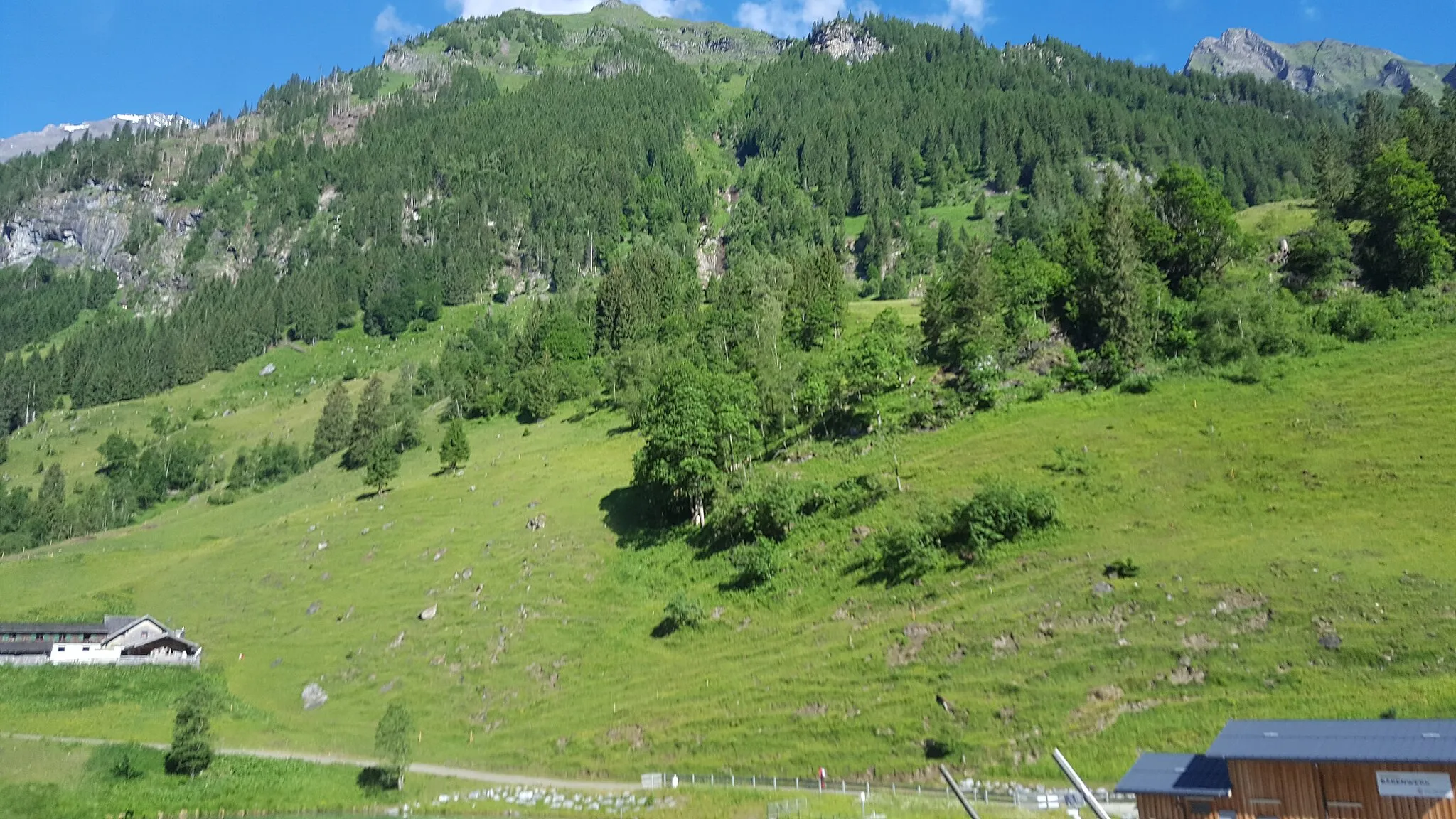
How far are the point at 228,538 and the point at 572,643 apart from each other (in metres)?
54.4

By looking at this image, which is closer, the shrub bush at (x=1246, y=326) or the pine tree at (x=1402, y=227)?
the shrub bush at (x=1246, y=326)

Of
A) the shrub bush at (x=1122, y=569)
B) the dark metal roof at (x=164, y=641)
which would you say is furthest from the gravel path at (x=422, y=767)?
the shrub bush at (x=1122, y=569)

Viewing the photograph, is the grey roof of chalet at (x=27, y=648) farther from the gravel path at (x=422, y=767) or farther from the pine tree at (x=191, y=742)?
the pine tree at (x=191, y=742)

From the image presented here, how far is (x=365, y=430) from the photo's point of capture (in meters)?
129

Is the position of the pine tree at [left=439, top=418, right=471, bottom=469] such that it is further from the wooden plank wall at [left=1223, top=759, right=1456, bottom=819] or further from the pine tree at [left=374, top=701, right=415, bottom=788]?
the wooden plank wall at [left=1223, top=759, right=1456, bottom=819]

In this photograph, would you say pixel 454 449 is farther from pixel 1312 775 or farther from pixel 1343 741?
pixel 1343 741

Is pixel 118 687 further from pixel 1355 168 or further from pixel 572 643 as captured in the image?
pixel 1355 168

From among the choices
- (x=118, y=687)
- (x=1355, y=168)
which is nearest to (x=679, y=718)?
(x=118, y=687)

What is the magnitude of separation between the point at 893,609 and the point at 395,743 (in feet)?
96.5

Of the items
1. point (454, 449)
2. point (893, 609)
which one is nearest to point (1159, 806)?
point (893, 609)

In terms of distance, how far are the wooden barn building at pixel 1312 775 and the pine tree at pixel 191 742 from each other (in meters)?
48.4

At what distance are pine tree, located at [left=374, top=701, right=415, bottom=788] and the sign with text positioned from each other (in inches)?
1740

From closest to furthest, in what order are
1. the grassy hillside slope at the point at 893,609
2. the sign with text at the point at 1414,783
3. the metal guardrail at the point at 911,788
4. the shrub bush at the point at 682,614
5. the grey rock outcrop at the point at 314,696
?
the sign with text at the point at 1414,783 < the metal guardrail at the point at 911,788 < the grassy hillside slope at the point at 893,609 < the shrub bush at the point at 682,614 < the grey rock outcrop at the point at 314,696

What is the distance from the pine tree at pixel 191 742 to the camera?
171 feet
